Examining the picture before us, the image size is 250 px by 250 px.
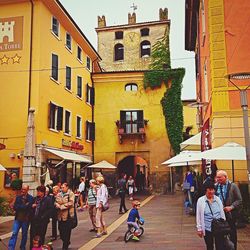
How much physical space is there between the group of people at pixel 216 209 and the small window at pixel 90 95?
77.4 ft

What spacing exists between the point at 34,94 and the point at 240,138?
40.0ft

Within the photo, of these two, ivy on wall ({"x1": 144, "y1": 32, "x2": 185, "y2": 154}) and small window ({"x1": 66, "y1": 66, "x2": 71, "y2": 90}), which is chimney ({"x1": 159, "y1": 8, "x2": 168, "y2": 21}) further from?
small window ({"x1": 66, "y1": 66, "x2": 71, "y2": 90})

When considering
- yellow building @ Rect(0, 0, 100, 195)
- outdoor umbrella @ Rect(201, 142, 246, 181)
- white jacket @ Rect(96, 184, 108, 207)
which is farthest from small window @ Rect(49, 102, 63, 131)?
outdoor umbrella @ Rect(201, 142, 246, 181)

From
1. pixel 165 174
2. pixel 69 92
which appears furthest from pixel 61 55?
pixel 165 174

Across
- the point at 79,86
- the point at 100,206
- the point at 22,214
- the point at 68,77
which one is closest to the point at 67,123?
the point at 68,77

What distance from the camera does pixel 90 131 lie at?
3081 cm

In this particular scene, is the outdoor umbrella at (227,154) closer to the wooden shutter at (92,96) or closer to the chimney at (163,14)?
the wooden shutter at (92,96)

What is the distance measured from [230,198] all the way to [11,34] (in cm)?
1863

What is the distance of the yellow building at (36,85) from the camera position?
67.8 feet

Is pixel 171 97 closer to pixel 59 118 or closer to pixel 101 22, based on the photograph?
pixel 59 118

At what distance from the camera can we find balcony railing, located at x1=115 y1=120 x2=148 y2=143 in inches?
1184

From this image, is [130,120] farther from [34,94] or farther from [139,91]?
[34,94]

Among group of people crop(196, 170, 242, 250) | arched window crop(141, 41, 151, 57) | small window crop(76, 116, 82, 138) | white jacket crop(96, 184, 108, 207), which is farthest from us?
arched window crop(141, 41, 151, 57)

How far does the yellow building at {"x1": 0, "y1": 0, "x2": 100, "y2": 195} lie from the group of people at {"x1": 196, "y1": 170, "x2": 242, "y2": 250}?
1433cm
